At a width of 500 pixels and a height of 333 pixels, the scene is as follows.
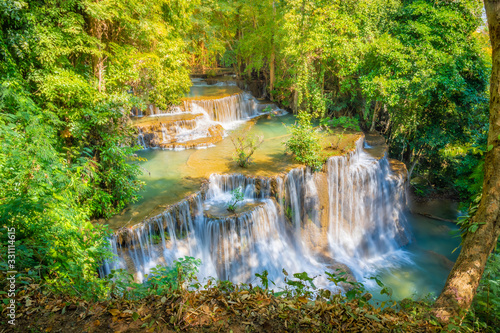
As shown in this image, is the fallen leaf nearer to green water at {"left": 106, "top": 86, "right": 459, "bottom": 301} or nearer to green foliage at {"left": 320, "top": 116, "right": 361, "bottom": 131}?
green water at {"left": 106, "top": 86, "right": 459, "bottom": 301}

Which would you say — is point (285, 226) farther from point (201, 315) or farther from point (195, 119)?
point (195, 119)

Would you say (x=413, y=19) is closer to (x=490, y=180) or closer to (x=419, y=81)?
(x=419, y=81)

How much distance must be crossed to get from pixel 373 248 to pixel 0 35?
11.6 meters

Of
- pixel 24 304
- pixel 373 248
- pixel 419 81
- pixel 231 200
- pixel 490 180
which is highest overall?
pixel 419 81

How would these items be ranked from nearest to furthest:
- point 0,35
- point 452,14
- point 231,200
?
point 0,35
point 231,200
point 452,14

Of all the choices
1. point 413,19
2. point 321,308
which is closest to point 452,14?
point 413,19

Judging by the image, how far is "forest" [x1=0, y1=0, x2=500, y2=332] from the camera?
2582 millimetres

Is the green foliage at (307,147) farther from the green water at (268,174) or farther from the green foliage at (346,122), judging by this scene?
the green foliage at (346,122)

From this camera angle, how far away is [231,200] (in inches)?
316

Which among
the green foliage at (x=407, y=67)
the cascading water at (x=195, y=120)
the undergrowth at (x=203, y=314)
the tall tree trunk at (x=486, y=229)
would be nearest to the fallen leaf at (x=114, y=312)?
the undergrowth at (x=203, y=314)

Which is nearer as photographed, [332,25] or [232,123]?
[332,25]

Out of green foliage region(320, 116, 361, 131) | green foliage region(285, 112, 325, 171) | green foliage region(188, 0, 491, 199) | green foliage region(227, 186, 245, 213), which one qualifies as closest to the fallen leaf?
green foliage region(227, 186, 245, 213)

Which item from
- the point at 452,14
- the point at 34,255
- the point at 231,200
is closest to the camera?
the point at 34,255

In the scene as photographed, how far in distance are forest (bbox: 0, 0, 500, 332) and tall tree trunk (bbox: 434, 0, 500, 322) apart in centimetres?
2
